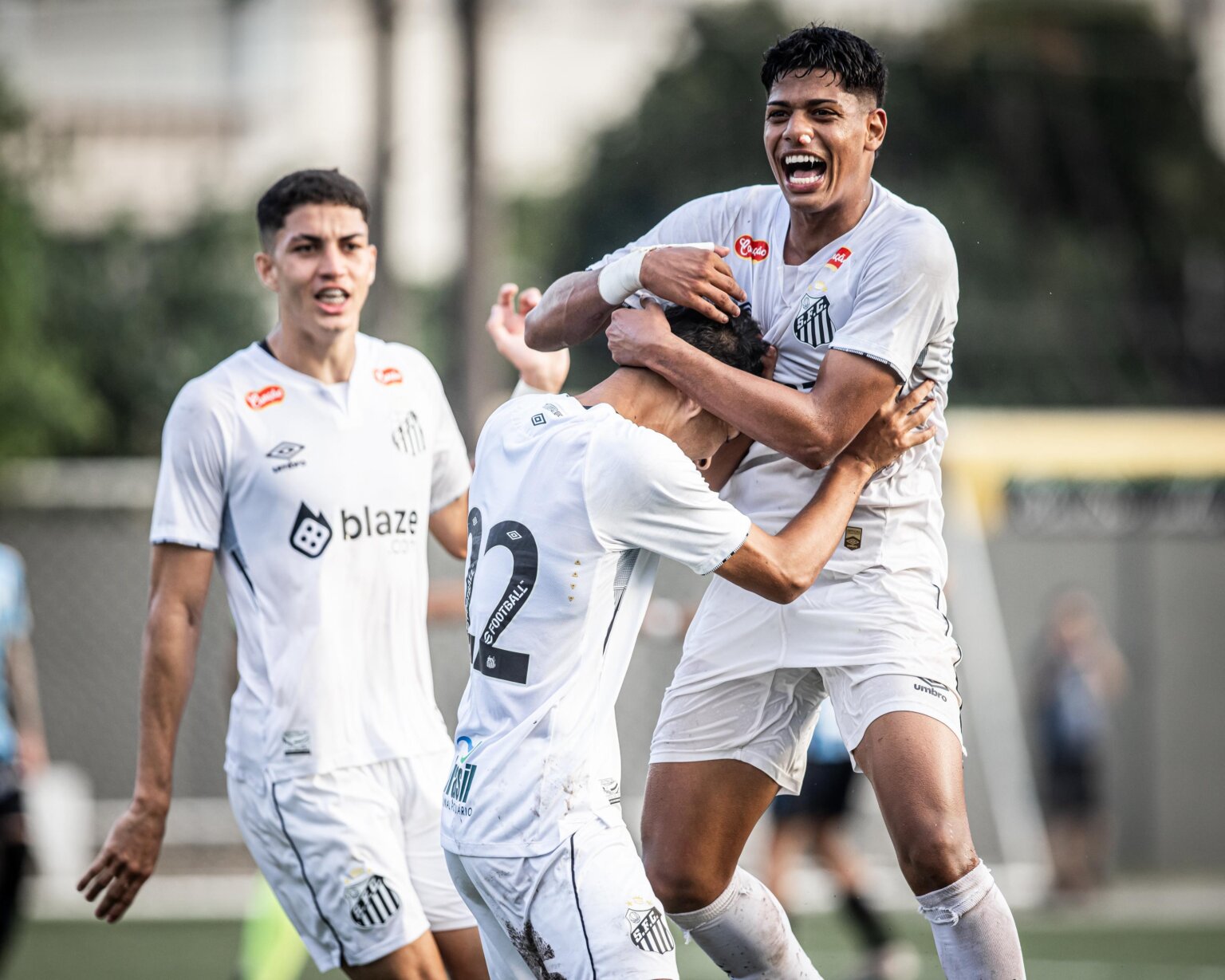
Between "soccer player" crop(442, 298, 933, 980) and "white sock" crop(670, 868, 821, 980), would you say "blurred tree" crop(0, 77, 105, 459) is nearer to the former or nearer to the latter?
"white sock" crop(670, 868, 821, 980)

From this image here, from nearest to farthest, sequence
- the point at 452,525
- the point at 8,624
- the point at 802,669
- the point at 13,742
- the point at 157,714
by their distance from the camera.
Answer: the point at 802,669, the point at 157,714, the point at 452,525, the point at 13,742, the point at 8,624

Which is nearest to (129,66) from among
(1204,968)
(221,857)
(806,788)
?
(221,857)

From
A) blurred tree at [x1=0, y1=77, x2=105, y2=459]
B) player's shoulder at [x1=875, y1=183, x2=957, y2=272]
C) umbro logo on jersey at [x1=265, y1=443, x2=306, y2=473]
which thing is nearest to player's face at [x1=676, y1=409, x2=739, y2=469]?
player's shoulder at [x1=875, y1=183, x2=957, y2=272]

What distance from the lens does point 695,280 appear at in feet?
12.9

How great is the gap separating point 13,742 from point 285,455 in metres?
3.85

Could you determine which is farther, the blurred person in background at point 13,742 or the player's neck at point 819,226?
the blurred person in background at point 13,742

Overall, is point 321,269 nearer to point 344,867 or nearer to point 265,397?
point 265,397

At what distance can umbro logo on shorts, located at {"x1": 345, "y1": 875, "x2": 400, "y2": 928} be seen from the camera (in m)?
4.59

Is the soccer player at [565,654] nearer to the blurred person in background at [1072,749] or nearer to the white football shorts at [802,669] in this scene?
the white football shorts at [802,669]

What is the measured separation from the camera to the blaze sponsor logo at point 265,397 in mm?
4863

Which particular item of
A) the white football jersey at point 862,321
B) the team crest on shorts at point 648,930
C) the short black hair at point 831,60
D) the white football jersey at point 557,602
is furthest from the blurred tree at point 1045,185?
the team crest on shorts at point 648,930

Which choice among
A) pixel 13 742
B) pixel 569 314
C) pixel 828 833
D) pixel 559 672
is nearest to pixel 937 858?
pixel 559 672

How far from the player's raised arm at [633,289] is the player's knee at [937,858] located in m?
1.30

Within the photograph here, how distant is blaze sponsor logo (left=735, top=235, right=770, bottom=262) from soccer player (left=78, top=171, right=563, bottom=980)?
1.16 m
